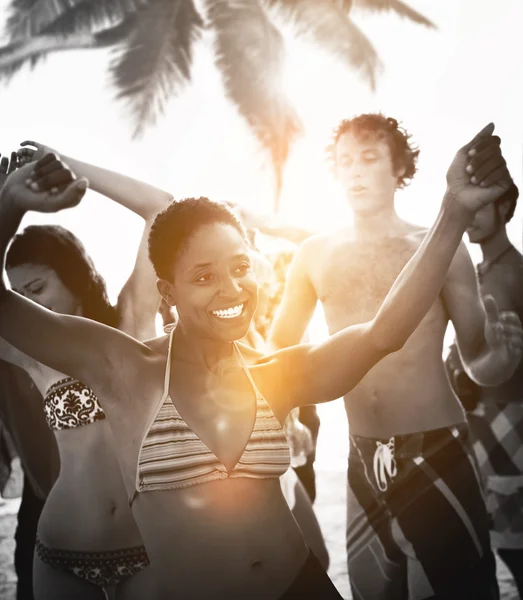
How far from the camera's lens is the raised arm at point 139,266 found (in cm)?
154

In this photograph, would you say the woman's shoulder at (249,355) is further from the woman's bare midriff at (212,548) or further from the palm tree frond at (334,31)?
the palm tree frond at (334,31)

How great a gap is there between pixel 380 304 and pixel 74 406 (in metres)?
0.82

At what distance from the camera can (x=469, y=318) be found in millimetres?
1493

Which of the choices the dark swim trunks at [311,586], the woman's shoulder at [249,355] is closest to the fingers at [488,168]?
the woman's shoulder at [249,355]

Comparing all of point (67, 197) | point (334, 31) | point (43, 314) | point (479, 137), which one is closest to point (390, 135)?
point (334, 31)

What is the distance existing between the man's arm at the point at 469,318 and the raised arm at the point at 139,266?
79 centimetres

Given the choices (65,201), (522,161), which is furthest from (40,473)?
(522,161)

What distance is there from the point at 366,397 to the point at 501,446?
17.1 inches

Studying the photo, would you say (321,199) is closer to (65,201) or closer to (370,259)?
(370,259)

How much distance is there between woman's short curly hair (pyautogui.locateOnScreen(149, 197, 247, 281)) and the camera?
1.18 meters

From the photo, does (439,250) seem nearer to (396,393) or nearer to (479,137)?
(479,137)

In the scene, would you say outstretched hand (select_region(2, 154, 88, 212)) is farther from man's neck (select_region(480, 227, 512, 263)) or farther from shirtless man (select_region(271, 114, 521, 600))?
man's neck (select_region(480, 227, 512, 263))

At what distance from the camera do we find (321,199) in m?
1.63

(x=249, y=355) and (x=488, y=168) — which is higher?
(x=488, y=168)
